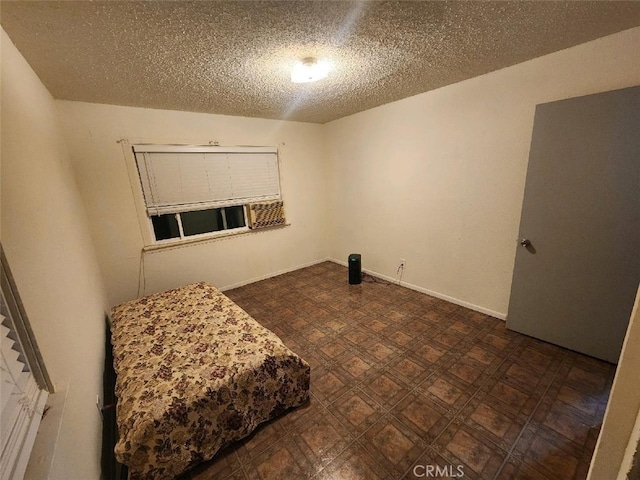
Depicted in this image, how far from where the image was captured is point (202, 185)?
3232 millimetres

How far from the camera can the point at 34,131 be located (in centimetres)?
154

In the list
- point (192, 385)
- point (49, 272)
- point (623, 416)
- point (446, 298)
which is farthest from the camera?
point (446, 298)

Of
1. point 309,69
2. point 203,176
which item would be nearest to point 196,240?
point 203,176

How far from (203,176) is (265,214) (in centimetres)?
99

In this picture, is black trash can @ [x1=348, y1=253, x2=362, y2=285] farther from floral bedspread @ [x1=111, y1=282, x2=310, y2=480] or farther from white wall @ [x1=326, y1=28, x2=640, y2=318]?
floral bedspread @ [x1=111, y1=282, x2=310, y2=480]

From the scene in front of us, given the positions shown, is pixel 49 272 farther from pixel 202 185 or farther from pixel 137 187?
pixel 202 185

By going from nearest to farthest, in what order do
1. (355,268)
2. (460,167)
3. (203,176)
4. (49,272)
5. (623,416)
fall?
1. (623,416)
2. (49,272)
3. (460,167)
4. (203,176)
5. (355,268)

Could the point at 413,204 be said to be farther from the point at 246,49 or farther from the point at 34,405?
the point at 34,405

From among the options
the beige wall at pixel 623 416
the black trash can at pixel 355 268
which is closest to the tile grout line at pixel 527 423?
the beige wall at pixel 623 416

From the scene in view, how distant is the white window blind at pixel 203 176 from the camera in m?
2.93

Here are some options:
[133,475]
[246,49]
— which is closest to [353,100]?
[246,49]

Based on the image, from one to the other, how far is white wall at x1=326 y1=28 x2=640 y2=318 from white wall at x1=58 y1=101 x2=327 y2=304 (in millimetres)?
802

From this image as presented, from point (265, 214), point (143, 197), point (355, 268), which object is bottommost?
point (355, 268)

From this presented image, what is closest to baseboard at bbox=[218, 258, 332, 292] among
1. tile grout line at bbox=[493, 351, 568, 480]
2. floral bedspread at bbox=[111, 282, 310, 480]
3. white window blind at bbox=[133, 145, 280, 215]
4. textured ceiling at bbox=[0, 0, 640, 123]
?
white window blind at bbox=[133, 145, 280, 215]
